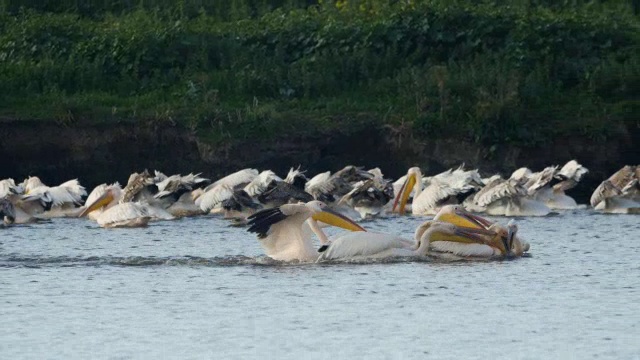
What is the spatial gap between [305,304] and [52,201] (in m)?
8.74

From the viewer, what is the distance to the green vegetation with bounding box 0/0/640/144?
23.9 meters

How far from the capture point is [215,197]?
784 inches

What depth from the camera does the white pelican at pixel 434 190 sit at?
19.8 meters

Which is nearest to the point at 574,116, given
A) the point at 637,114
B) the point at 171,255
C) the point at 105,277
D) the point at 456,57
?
the point at 637,114

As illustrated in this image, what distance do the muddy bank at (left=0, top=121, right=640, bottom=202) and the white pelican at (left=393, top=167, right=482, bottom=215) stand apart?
330 centimetres

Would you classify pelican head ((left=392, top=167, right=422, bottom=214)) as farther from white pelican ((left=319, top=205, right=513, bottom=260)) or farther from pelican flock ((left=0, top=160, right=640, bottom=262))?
white pelican ((left=319, top=205, right=513, bottom=260))

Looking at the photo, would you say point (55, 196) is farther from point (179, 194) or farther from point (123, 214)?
point (123, 214)

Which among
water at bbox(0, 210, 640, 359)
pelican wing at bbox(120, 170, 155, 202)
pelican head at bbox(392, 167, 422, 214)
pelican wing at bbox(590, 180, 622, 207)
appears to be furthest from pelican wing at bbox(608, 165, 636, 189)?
pelican wing at bbox(120, 170, 155, 202)

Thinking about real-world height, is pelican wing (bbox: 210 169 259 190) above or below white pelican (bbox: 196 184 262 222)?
above

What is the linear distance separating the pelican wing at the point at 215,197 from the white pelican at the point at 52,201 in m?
1.59

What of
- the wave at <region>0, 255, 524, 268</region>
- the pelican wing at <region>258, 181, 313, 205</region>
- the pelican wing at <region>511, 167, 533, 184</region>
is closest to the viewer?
the wave at <region>0, 255, 524, 268</region>

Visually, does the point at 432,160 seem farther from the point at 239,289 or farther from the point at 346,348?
the point at 346,348

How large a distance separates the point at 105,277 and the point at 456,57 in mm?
13021

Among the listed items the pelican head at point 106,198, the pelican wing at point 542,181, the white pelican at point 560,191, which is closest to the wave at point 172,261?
the pelican head at point 106,198
